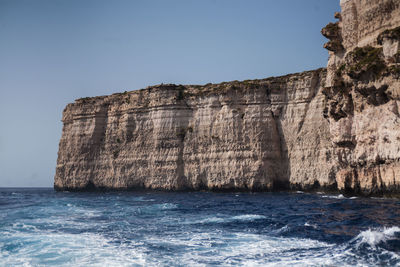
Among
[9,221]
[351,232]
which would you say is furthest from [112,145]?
[351,232]

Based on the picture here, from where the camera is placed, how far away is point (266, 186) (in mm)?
40812

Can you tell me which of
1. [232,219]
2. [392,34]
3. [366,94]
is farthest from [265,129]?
[232,219]

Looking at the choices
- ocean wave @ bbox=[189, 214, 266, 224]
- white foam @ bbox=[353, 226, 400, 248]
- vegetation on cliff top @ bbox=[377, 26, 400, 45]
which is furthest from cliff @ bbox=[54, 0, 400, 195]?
white foam @ bbox=[353, 226, 400, 248]

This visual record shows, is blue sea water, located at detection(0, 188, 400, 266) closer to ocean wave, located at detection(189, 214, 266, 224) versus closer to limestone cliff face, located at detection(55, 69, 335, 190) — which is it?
ocean wave, located at detection(189, 214, 266, 224)

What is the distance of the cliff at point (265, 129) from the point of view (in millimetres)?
25031

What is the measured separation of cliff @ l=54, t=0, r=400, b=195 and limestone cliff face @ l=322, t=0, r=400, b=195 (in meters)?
0.08

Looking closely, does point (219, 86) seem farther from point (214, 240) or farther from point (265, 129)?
point (214, 240)

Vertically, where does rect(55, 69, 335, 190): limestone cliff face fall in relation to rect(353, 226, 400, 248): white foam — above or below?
above

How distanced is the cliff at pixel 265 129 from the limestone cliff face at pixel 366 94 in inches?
3.1

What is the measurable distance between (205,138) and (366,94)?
74.3 feet

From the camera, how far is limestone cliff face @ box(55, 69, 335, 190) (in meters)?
40.8

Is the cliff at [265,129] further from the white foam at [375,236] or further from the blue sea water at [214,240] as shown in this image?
the white foam at [375,236]

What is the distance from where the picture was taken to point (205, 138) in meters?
45.6

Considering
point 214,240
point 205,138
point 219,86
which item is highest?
point 219,86
